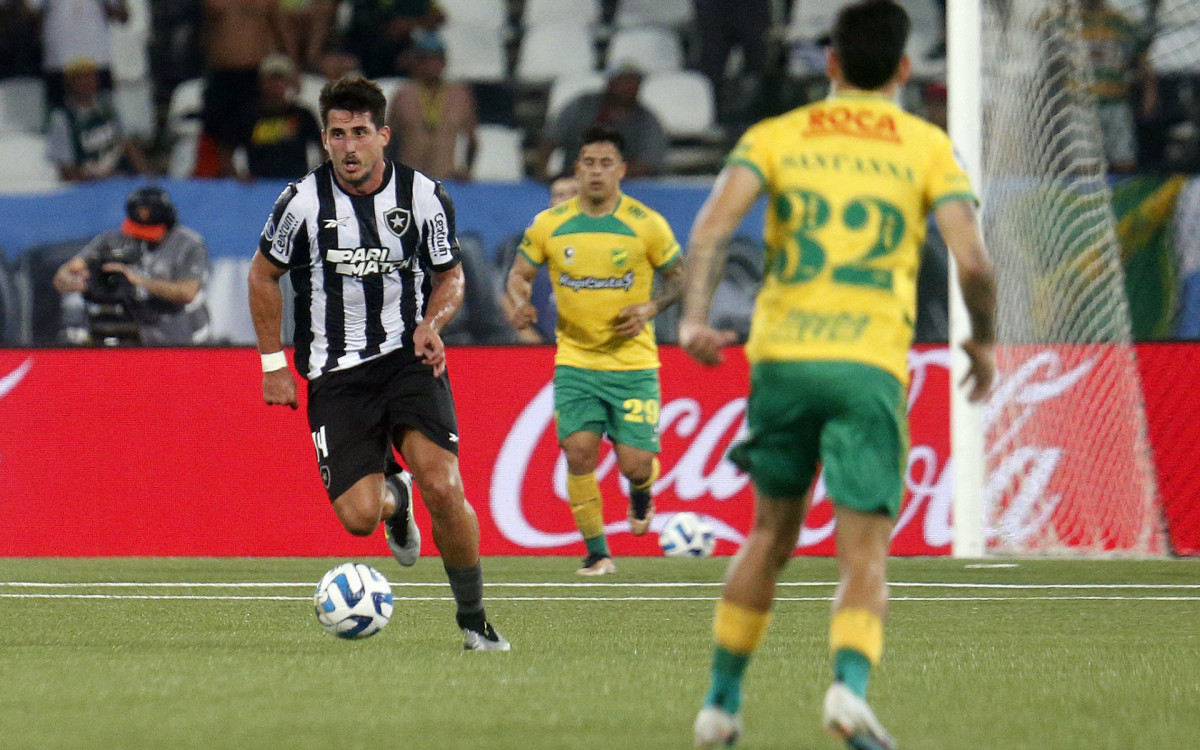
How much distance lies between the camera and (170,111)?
15438 mm

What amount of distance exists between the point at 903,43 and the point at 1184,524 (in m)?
7.82

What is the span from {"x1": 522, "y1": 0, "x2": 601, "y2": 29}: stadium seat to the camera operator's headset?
421 centimetres

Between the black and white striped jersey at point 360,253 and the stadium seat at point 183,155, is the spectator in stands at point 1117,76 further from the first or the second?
the black and white striped jersey at point 360,253

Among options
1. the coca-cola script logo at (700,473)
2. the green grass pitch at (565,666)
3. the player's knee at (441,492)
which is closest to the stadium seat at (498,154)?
the coca-cola script logo at (700,473)

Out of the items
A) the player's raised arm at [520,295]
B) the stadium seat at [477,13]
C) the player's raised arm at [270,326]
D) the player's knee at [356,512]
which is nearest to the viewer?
the player's raised arm at [270,326]

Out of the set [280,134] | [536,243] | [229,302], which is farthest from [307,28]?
[536,243]

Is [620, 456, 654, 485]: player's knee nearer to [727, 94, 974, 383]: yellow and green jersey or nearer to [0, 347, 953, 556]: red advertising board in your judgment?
[0, 347, 953, 556]: red advertising board

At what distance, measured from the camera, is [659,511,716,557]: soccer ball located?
35.7ft

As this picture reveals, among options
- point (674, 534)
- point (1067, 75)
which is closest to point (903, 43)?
point (674, 534)

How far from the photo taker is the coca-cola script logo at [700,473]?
443 inches

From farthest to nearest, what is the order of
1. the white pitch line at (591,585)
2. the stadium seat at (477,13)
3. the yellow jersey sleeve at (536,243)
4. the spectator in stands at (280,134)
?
the stadium seat at (477,13), the spectator in stands at (280,134), the yellow jersey sleeve at (536,243), the white pitch line at (591,585)

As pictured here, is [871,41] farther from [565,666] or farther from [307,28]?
[307,28]

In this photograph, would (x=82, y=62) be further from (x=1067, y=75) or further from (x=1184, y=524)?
(x=1184, y=524)

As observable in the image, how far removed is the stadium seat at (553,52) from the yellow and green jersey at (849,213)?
11.7 meters
